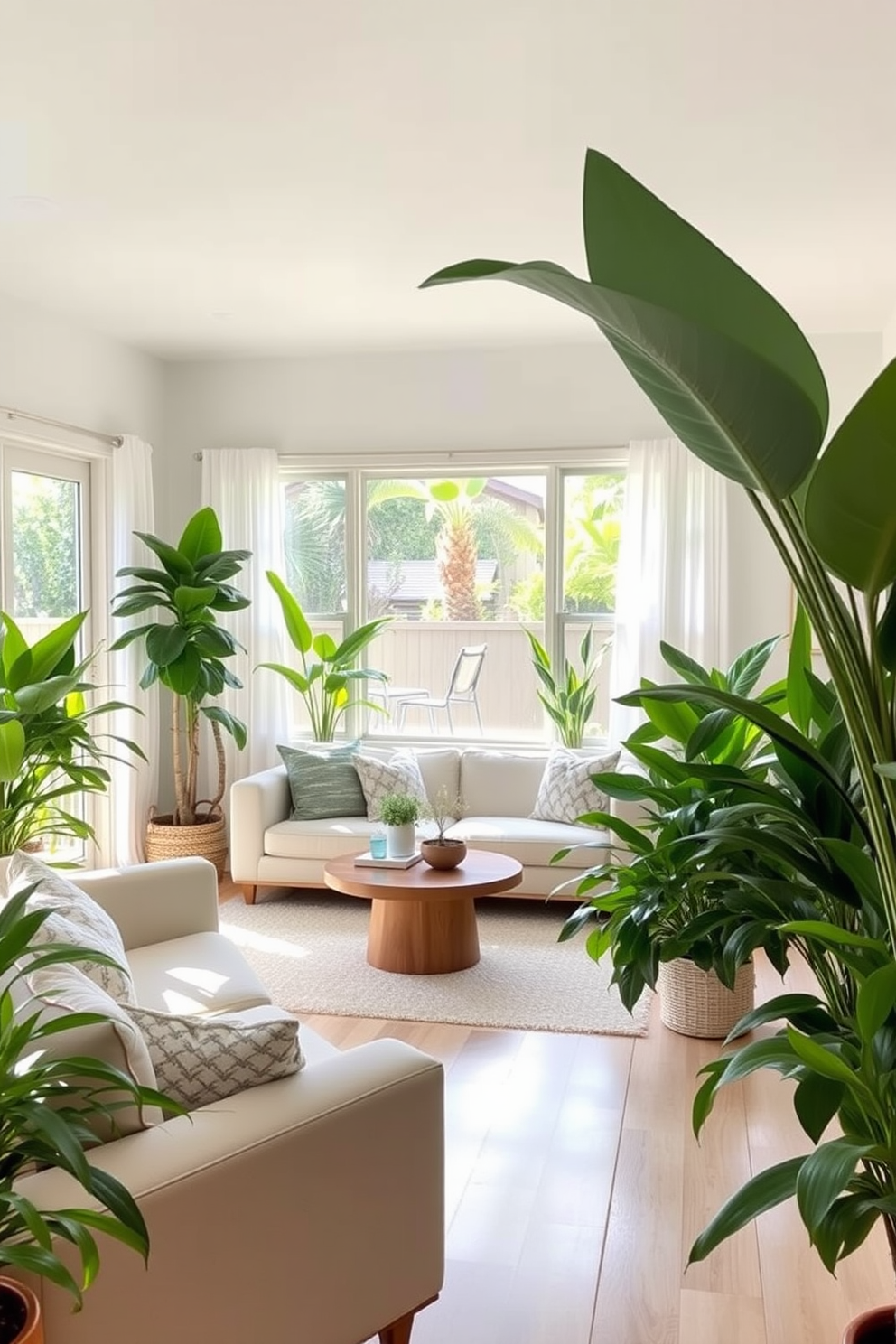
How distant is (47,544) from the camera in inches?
213

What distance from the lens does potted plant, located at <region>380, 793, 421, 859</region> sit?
4.68 meters

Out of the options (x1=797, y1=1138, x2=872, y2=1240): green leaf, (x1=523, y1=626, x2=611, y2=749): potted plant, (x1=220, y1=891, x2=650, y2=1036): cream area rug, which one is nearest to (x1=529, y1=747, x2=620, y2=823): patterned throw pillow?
(x1=523, y1=626, x2=611, y2=749): potted plant

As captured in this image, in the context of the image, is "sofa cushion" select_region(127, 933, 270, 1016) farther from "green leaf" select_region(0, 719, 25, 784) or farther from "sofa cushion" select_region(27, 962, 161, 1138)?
"sofa cushion" select_region(27, 962, 161, 1138)

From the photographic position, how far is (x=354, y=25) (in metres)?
2.59

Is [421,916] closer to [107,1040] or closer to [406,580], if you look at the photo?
[406,580]

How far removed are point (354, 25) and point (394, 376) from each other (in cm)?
361

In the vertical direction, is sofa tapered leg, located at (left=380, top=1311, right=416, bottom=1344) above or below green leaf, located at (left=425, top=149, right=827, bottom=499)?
below

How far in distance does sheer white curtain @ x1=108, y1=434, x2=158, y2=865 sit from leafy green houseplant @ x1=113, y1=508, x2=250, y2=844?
209 millimetres

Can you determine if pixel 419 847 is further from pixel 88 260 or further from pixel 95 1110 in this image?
pixel 95 1110

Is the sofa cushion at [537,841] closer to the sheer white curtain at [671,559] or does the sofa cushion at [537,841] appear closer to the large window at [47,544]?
the sheer white curtain at [671,559]

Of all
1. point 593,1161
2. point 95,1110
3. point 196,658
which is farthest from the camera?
point 196,658

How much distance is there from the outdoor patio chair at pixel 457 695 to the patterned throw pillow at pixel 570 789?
900 millimetres

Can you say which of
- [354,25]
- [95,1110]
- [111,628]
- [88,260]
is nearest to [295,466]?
[111,628]

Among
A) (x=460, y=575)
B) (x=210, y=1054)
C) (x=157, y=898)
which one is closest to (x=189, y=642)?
(x=460, y=575)
